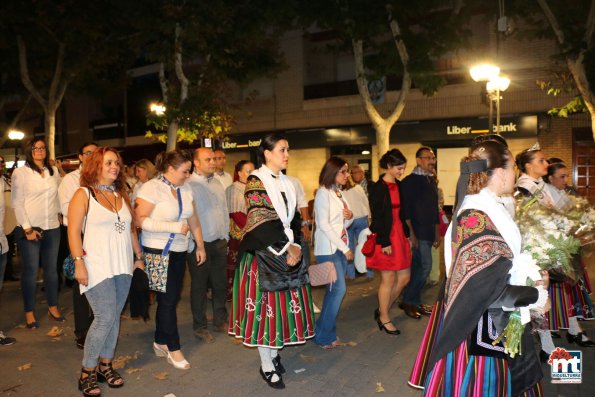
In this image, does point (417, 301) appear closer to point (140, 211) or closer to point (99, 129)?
point (140, 211)

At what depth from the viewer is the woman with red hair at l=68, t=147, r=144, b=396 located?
4234 mm

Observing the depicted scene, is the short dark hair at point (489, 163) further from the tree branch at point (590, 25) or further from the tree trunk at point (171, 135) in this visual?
the tree trunk at point (171, 135)

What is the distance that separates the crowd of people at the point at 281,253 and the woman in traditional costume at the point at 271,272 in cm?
1

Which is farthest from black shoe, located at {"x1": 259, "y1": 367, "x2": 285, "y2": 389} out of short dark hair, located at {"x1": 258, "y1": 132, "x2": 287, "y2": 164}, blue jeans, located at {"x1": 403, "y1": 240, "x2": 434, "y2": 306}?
blue jeans, located at {"x1": 403, "y1": 240, "x2": 434, "y2": 306}

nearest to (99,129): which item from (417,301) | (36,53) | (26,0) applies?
(36,53)

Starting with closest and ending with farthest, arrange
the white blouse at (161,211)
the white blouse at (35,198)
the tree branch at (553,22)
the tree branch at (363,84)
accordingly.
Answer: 1. the white blouse at (161,211)
2. the white blouse at (35,198)
3. the tree branch at (553,22)
4. the tree branch at (363,84)

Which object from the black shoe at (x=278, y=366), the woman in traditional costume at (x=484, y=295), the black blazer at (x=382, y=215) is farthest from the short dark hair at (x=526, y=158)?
the black shoe at (x=278, y=366)

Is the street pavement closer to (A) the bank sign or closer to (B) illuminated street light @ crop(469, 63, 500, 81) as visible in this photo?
(B) illuminated street light @ crop(469, 63, 500, 81)

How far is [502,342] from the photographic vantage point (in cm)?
294

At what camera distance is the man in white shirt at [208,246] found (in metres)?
5.86

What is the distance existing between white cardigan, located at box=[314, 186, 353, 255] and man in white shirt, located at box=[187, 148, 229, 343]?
1.24 meters

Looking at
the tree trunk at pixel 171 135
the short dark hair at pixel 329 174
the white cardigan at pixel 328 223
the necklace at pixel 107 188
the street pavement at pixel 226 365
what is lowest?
the street pavement at pixel 226 365

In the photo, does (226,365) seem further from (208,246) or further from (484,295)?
(484,295)

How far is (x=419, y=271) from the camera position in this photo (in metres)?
Result: 6.68
